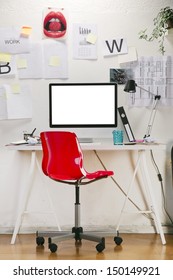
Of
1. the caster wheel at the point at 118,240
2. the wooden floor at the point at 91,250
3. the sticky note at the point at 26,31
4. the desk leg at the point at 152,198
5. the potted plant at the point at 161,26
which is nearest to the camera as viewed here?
the wooden floor at the point at 91,250

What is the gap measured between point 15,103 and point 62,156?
89 centimetres

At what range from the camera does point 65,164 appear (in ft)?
13.5

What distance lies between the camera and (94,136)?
4.78m

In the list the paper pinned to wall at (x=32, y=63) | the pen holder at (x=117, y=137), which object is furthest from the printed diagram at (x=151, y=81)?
the paper pinned to wall at (x=32, y=63)

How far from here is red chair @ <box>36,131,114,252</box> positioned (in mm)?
4059

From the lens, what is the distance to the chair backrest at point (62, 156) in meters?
4.08

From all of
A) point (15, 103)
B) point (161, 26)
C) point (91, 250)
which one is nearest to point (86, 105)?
point (15, 103)

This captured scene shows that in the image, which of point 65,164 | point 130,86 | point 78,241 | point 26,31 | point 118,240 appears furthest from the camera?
point 26,31

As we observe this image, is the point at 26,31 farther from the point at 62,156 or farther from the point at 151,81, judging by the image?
the point at 62,156

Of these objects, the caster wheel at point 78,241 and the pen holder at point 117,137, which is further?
the pen holder at point 117,137

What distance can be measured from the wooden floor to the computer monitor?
95 centimetres

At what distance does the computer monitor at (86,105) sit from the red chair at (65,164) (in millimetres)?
524

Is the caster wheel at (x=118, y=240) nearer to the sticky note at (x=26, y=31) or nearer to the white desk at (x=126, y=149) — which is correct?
the white desk at (x=126, y=149)
